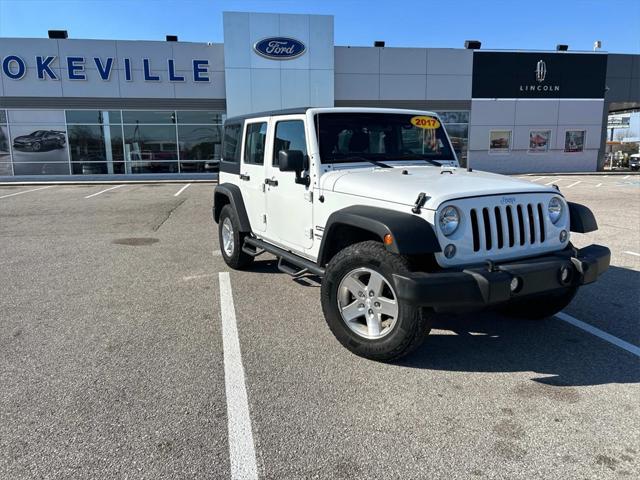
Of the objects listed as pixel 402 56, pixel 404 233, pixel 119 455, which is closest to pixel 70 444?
pixel 119 455

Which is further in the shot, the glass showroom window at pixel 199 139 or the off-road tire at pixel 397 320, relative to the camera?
the glass showroom window at pixel 199 139

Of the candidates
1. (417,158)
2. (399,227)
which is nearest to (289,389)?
(399,227)

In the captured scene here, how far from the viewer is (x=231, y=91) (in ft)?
76.1

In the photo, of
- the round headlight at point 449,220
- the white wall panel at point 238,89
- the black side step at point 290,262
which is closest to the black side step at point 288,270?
the black side step at point 290,262

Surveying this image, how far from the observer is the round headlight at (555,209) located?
4004mm

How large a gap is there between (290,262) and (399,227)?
1961mm

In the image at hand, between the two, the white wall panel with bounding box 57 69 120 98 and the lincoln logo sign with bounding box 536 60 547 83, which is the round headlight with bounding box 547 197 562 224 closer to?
the white wall panel with bounding box 57 69 120 98

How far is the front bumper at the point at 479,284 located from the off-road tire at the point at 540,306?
71cm

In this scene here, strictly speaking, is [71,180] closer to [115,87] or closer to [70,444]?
[115,87]

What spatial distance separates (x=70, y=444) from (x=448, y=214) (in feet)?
9.16

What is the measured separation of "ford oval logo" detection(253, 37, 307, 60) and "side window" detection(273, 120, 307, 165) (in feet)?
62.8

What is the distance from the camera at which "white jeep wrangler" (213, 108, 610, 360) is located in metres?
3.41

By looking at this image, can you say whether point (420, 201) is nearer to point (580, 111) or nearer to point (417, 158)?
point (417, 158)

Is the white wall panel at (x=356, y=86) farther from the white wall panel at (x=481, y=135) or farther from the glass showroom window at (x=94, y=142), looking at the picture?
the glass showroom window at (x=94, y=142)
